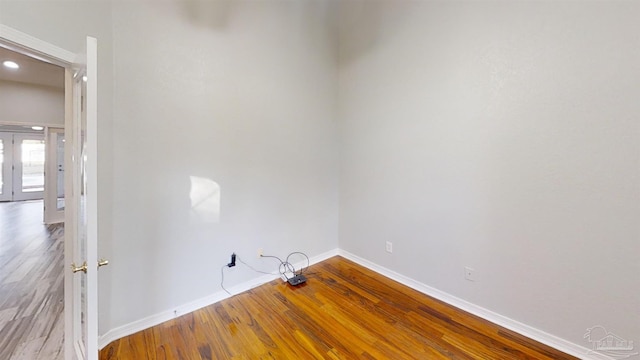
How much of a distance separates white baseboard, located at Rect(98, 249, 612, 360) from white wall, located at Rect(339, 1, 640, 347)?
0.19ft

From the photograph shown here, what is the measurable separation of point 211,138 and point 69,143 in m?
0.92

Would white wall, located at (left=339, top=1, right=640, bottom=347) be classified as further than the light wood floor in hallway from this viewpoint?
No

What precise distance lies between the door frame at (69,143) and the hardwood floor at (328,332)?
58 centimetres

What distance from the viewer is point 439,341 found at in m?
1.80

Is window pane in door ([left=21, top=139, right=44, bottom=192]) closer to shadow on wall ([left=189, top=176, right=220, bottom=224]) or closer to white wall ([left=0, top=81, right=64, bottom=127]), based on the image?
white wall ([left=0, top=81, right=64, bottom=127])

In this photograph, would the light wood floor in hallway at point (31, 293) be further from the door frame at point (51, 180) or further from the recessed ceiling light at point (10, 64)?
the recessed ceiling light at point (10, 64)

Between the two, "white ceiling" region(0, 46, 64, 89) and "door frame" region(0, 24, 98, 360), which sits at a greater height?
"white ceiling" region(0, 46, 64, 89)

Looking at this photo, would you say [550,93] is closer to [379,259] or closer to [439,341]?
[439,341]

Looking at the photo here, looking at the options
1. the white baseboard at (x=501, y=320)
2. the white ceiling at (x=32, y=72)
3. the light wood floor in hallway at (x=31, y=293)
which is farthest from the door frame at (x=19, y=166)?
the white baseboard at (x=501, y=320)

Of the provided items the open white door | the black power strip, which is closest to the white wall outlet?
the black power strip

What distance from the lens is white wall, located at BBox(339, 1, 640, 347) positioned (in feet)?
4.95

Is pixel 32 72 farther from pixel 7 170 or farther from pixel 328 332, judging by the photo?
pixel 328 332

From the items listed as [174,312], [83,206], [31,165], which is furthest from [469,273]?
[31,165]

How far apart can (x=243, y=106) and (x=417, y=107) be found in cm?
179
